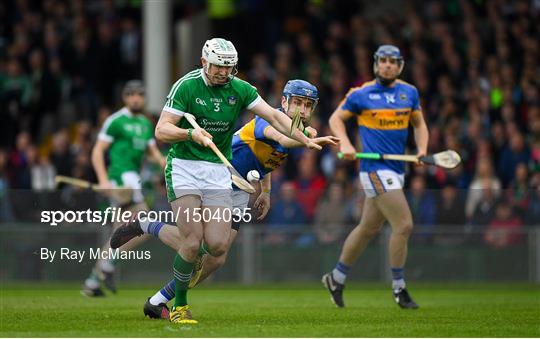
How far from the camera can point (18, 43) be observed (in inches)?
1000

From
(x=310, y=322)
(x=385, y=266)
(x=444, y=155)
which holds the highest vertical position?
(x=444, y=155)

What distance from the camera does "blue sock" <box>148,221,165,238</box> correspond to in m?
12.0

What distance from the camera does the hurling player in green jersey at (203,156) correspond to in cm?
1109

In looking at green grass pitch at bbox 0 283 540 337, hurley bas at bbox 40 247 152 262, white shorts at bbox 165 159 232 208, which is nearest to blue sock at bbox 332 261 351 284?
green grass pitch at bbox 0 283 540 337

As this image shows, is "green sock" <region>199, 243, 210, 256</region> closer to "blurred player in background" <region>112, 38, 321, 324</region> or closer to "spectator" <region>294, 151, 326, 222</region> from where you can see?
"blurred player in background" <region>112, 38, 321, 324</region>

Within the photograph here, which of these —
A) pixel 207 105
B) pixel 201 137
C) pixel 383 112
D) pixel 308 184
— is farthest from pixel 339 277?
pixel 308 184

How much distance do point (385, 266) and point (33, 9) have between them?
11064mm

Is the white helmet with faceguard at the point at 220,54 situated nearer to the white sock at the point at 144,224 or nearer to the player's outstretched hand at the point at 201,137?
the player's outstretched hand at the point at 201,137

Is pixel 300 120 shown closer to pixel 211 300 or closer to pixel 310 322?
pixel 310 322

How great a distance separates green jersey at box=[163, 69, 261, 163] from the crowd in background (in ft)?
26.0

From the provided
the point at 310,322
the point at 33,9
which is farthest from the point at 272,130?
the point at 33,9

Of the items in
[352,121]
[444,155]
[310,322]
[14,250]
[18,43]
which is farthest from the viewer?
[18,43]

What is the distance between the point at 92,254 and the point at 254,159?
2.95 m

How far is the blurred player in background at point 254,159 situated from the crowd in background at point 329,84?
6578 millimetres
